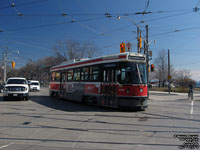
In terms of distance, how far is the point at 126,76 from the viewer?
441 inches

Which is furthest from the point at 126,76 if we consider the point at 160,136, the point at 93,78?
the point at 160,136

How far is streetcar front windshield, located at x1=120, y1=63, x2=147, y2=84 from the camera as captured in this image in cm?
1114

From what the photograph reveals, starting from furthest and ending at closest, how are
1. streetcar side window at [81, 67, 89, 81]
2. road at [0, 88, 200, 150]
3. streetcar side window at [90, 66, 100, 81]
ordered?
streetcar side window at [81, 67, 89, 81] < streetcar side window at [90, 66, 100, 81] < road at [0, 88, 200, 150]

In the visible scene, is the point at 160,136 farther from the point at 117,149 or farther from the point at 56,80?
the point at 56,80

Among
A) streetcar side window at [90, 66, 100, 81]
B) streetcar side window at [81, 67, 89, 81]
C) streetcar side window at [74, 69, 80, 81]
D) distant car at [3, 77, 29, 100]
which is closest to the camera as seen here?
streetcar side window at [90, 66, 100, 81]

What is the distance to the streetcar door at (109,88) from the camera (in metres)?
11.5

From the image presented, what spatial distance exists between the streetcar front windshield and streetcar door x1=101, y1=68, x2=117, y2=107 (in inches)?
24.3

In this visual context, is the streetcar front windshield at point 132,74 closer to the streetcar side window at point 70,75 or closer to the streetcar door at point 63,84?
the streetcar side window at point 70,75

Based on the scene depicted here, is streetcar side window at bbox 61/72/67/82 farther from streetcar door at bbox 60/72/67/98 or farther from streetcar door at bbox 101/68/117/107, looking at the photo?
streetcar door at bbox 101/68/117/107

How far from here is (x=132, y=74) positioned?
11.2 m

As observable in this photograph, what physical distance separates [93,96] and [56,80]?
24.3 feet

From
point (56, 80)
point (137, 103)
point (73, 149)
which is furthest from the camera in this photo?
point (56, 80)

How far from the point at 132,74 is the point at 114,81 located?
1.10 meters

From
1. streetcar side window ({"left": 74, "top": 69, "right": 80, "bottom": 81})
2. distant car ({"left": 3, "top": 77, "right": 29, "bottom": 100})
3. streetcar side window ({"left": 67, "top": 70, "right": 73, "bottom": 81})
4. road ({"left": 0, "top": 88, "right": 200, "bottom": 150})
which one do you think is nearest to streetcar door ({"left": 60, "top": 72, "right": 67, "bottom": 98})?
streetcar side window ({"left": 67, "top": 70, "right": 73, "bottom": 81})
